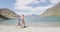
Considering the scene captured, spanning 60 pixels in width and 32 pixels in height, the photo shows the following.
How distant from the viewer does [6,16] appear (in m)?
3.60

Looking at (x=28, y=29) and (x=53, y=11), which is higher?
(x=53, y=11)

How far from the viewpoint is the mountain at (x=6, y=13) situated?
140 inches

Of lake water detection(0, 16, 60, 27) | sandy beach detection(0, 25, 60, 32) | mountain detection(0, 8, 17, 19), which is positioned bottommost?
sandy beach detection(0, 25, 60, 32)

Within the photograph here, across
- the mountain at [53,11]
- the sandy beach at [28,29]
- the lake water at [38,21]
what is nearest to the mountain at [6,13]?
the lake water at [38,21]

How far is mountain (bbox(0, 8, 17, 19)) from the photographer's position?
11.7 ft

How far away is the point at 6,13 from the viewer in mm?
3602

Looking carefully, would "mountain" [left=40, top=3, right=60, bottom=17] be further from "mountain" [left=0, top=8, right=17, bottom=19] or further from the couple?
"mountain" [left=0, top=8, right=17, bottom=19]

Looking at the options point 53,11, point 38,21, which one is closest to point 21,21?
point 38,21

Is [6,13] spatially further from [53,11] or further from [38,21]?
[53,11]

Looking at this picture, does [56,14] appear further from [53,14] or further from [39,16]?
[39,16]

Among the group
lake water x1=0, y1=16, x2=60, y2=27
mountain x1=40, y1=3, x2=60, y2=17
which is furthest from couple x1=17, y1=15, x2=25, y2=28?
mountain x1=40, y1=3, x2=60, y2=17

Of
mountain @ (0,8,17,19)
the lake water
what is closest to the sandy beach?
the lake water

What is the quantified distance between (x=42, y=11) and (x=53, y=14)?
7.9 inches

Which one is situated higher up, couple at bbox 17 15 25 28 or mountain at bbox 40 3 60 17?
mountain at bbox 40 3 60 17
